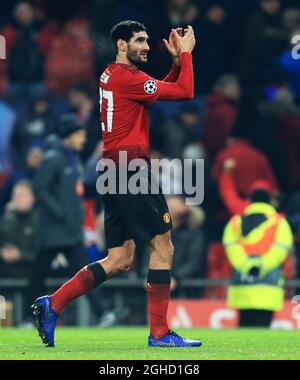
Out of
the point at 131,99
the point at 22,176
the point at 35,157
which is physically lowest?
the point at 22,176

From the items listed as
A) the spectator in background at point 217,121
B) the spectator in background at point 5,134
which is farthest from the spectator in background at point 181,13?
the spectator in background at point 5,134

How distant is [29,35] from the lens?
62.7ft

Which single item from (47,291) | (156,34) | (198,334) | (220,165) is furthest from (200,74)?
(198,334)

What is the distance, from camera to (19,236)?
55.1 ft

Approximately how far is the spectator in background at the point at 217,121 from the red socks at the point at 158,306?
27.2ft

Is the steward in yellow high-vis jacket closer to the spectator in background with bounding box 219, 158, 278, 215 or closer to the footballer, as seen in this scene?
the spectator in background with bounding box 219, 158, 278, 215

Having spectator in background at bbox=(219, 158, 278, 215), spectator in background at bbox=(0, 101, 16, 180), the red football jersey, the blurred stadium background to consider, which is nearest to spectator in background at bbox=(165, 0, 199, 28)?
the blurred stadium background

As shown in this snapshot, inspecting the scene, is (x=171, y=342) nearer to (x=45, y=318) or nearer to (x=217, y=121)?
(x=45, y=318)

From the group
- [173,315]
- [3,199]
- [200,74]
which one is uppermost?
[200,74]

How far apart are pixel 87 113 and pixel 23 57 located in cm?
144

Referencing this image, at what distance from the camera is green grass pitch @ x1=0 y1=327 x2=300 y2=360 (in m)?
9.14

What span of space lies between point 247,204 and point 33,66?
15.4ft

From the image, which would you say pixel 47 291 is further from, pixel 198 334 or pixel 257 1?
pixel 257 1

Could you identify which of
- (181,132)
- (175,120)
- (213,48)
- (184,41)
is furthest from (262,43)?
(184,41)
